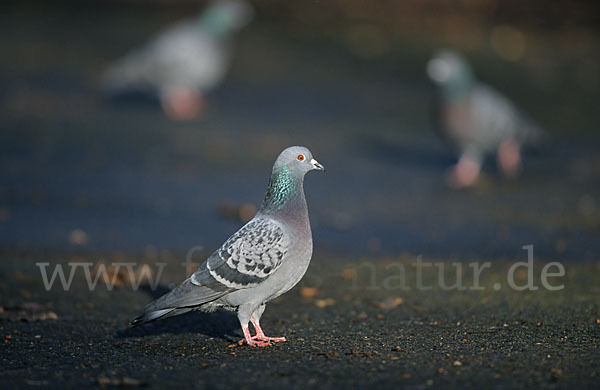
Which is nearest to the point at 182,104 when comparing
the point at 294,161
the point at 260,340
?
the point at 294,161

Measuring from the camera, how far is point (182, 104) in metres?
13.0

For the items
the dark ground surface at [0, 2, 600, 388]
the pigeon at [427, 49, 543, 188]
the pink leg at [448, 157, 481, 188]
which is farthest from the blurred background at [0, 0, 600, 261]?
the pigeon at [427, 49, 543, 188]

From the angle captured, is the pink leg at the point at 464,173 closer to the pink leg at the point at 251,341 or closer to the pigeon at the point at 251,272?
the pigeon at the point at 251,272

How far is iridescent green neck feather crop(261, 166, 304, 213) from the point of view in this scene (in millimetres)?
5230

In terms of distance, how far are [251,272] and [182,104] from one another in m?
8.46

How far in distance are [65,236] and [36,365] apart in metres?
3.69

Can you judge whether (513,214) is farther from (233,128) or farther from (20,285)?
(20,285)

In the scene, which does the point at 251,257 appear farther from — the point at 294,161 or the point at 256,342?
the point at 294,161

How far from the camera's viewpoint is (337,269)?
7395 mm

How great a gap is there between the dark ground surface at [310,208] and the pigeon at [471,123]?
15.1 inches

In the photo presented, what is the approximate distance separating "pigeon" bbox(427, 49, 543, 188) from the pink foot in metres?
4.11

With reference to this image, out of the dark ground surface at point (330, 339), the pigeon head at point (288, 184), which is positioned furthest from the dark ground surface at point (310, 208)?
the pigeon head at point (288, 184)

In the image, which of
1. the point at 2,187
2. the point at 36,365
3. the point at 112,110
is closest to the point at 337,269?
the point at 36,365

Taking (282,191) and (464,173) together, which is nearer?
(282,191)
